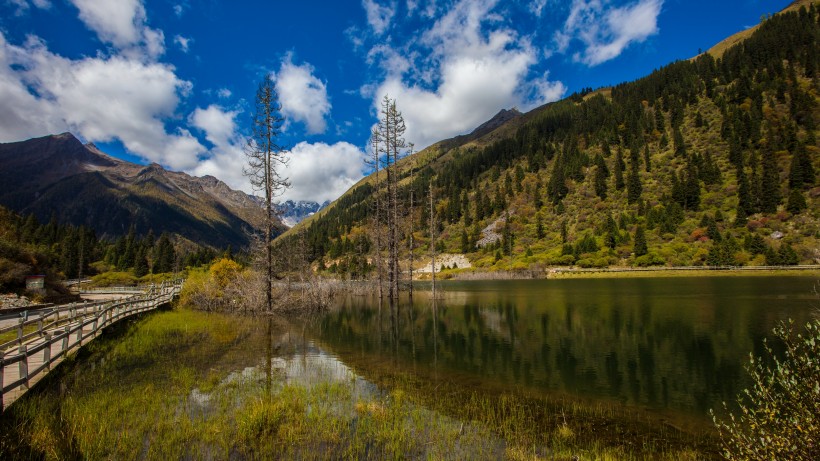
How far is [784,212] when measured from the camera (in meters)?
77.1

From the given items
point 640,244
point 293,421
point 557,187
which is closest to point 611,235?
point 640,244

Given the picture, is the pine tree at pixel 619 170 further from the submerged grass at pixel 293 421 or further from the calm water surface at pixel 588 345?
the submerged grass at pixel 293 421

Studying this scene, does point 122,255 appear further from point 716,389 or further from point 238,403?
point 716,389

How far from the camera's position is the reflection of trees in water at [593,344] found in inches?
504

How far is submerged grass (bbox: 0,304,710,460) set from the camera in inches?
303

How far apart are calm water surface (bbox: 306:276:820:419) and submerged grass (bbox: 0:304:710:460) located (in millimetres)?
2015

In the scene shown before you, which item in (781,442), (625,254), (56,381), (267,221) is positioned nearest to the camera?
(781,442)

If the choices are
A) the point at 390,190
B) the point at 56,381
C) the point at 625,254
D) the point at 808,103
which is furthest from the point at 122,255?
the point at 808,103

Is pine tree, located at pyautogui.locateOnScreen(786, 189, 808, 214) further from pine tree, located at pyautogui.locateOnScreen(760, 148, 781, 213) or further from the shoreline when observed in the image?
the shoreline

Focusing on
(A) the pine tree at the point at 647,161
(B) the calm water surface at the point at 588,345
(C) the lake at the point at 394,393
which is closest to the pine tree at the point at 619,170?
(A) the pine tree at the point at 647,161

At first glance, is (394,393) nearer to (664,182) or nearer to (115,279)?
(115,279)

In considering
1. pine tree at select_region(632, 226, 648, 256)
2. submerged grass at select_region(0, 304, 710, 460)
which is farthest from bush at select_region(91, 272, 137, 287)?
pine tree at select_region(632, 226, 648, 256)

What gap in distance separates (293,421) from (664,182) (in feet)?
390

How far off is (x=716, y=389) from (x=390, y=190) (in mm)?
38532
